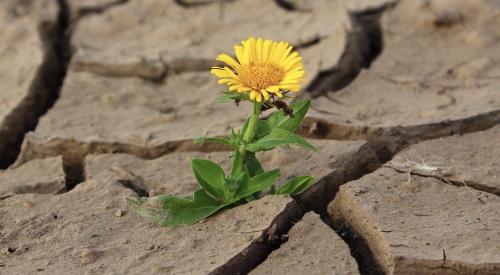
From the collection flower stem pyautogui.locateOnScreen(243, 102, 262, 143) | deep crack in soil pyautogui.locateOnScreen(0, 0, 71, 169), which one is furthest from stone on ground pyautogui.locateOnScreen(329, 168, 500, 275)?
deep crack in soil pyautogui.locateOnScreen(0, 0, 71, 169)

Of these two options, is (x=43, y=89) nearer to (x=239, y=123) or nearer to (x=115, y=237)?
(x=239, y=123)

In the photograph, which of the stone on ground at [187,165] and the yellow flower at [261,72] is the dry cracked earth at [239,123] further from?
the yellow flower at [261,72]

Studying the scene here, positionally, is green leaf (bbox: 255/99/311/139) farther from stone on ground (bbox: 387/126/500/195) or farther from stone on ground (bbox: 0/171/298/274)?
stone on ground (bbox: 387/126/500/195)

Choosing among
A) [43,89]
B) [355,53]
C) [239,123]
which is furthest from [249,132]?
[43,89]

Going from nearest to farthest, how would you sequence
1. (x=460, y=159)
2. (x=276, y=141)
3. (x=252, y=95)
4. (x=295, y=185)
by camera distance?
(x=252, y=95) < (x=276, y=141) < (x=295, y=185) < (x=460, y=159)

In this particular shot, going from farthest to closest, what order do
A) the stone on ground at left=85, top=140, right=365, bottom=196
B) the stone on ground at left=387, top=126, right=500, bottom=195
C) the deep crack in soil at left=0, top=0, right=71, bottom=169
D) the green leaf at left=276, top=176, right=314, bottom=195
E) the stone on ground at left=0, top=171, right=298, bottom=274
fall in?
the deep crack in soil at left=0, top=0, right=71, bottom=169
the stone on ground at left=85, top=140, right=365, bottom=196
the stone on ground at left=387, top=126, right=500, bottom=195
the green leaf at left=276, top=176, right=314, bottom=195
the stone on ground at left=0, top=171, right=298, bottom=274

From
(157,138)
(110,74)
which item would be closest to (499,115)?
(157,138)
